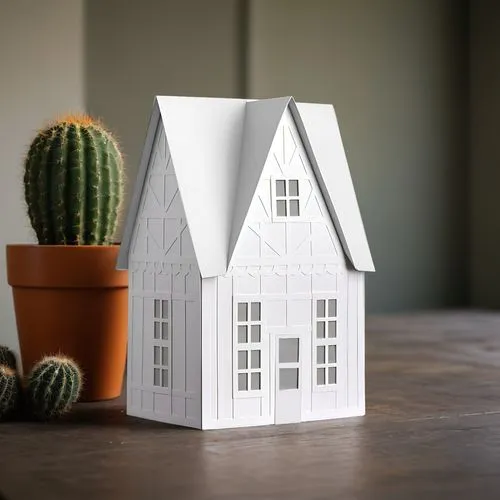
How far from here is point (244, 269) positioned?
6.30 feet

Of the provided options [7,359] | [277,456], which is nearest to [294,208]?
[277,456]

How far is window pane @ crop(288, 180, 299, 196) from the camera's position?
6.50ft

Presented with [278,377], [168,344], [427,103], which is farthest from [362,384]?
[427,103]

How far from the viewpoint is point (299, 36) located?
4855 mm

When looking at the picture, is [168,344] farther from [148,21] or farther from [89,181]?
[148,21]

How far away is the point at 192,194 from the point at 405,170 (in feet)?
10.8

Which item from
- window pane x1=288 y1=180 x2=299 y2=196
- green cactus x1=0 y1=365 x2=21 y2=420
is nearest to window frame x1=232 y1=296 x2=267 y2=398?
window pane x1=288 y1=180 x2=299 y2=196

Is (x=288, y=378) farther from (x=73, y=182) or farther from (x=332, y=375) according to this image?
(x=73, y=182)

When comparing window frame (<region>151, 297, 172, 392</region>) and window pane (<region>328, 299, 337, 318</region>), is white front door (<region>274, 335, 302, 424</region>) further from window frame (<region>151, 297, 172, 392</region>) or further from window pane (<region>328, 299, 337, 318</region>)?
window frame (<region>151, 297, 172, 392</region>)

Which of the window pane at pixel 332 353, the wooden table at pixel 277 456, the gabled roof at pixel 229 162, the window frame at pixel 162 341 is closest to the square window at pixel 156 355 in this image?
the window frame at pixel 162 341

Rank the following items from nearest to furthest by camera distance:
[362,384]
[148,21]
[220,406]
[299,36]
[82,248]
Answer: [220,406] < [362,384] < [82,248] < [148,21] < [299,36]

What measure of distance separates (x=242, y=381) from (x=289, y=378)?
10 cm

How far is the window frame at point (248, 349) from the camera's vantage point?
6.26ft

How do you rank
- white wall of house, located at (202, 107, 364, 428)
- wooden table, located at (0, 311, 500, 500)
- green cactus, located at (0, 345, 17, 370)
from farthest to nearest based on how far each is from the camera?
1. green cactus, located at (0, 345, 17, 370)
2. white wall of house, located at (202, 107, 364, 428)
3. wooden table, located at (0, 311, 500, 500)
